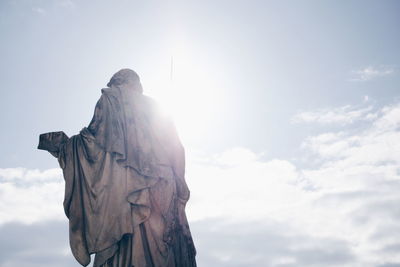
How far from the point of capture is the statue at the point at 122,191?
27.4 feet

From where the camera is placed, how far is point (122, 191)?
337 inches

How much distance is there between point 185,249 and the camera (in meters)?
8.98

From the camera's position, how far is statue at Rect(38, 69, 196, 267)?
8.35m

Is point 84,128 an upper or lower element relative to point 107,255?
upper

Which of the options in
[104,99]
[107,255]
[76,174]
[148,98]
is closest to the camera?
[107,255]

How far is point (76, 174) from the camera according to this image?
879 centimetres

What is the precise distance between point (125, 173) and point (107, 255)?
139cm

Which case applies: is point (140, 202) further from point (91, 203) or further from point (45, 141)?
point (45, 141)

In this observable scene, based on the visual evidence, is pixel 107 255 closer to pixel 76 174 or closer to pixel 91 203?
pixel 91 203

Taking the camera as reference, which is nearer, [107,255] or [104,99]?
[107,255]

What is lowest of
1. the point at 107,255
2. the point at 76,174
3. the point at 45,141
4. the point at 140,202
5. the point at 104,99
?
the point at 107,255

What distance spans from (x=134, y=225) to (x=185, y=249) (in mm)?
1115

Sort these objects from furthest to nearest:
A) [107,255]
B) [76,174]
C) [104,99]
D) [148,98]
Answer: [148,98]
[104,99]
[76,174]
[107,255]

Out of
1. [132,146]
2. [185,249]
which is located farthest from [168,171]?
[185,249]
